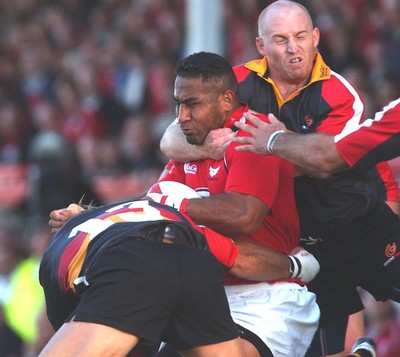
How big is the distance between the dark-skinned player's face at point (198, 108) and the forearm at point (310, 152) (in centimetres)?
39

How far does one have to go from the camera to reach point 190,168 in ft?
17.6

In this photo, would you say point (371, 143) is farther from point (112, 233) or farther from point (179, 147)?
point (112, 233)

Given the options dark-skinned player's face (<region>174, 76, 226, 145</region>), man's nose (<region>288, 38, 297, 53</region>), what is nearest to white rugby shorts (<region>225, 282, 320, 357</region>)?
dark-skinned player's face (<region>174, 76, 226, 145</region>)

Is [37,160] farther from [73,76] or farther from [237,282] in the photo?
[237,282]

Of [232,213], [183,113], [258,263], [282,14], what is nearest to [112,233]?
[232,213]

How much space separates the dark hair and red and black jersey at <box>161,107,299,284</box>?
0.16 m

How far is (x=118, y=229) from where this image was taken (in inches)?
179

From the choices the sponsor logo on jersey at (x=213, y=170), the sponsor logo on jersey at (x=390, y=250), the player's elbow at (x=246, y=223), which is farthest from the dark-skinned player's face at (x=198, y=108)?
the sponsor logo on jersey at (x=390, y=250)

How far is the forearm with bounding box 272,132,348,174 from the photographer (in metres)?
4.85

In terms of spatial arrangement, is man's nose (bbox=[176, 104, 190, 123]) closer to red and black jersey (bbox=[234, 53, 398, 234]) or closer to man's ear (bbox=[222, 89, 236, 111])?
man's ear (bbox=[222, 89, 236, 111])

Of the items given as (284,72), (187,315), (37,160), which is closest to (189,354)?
Result: (187,315)

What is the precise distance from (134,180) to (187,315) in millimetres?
5508

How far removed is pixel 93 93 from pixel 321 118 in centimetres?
772

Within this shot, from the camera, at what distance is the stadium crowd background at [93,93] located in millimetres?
9391
